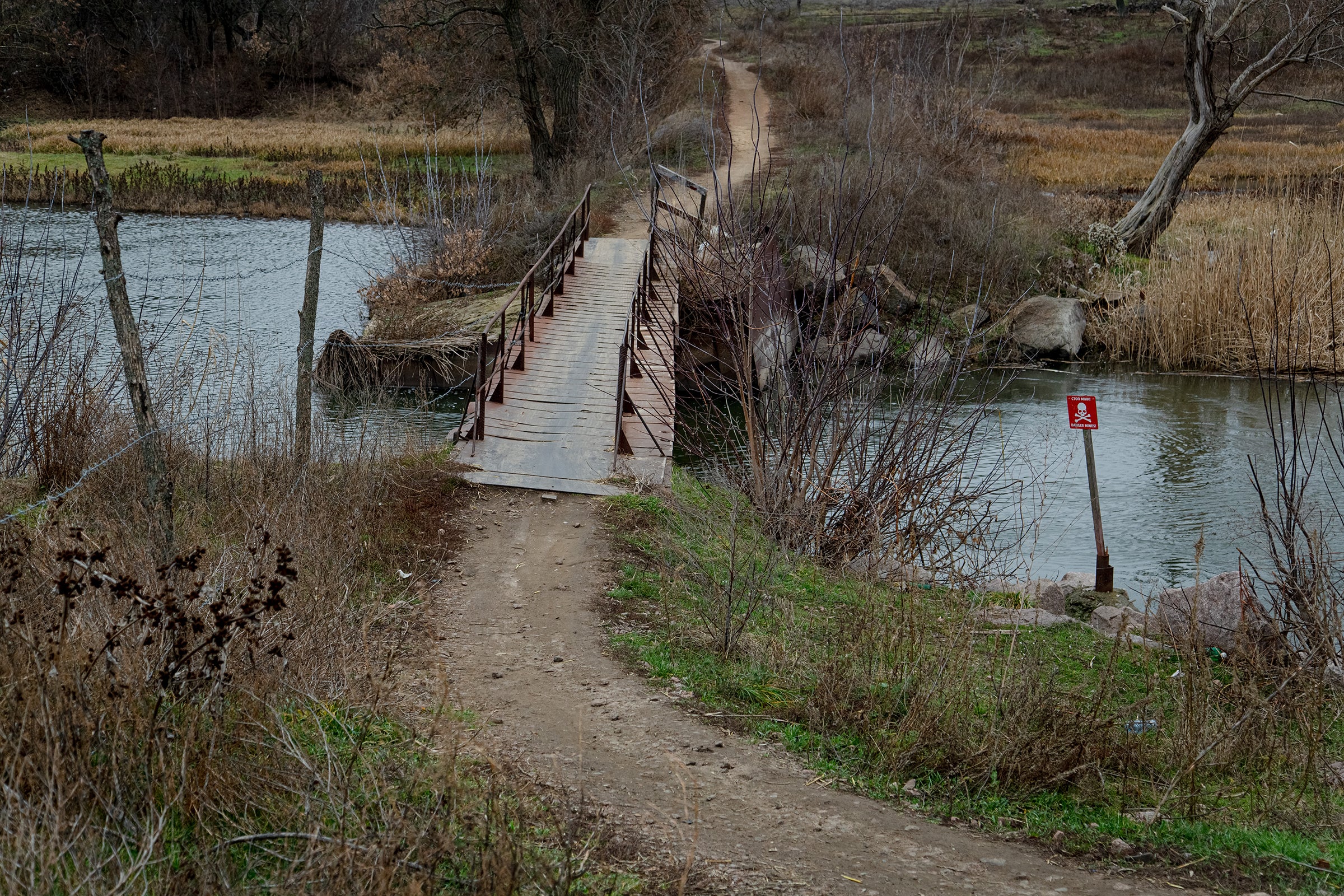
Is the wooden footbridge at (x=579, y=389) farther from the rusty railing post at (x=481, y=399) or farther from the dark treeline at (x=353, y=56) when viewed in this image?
the dark treeline at (x=353, y=56)

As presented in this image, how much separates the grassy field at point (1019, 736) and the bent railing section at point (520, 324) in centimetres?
475

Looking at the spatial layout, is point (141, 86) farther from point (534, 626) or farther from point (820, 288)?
point (534, 626)

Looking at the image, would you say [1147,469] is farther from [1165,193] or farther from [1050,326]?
[1165,193]

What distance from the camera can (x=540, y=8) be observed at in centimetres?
2820

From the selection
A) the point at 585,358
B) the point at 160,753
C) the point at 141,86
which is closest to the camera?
the point at 160,753

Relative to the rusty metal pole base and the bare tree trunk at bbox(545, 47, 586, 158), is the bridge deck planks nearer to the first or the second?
the rusty metal pole base

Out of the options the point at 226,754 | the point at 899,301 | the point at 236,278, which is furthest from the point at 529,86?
the point at 226,754

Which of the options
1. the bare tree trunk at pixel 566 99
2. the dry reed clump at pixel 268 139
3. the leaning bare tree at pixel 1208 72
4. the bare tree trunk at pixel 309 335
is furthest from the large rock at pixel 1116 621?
the dry reed clump at pixel 268 139

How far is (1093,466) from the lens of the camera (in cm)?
1084

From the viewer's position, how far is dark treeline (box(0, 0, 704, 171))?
2792 cm

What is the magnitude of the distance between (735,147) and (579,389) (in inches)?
731

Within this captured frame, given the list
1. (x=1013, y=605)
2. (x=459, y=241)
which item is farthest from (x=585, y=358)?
(x=459, y=241)

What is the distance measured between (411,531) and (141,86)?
53494 mm

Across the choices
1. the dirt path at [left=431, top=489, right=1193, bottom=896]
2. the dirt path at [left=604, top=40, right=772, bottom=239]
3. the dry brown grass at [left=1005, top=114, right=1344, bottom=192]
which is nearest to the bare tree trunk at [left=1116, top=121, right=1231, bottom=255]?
the dry brown grass at [left=1005, top=114, right=1344, bottom=192]
